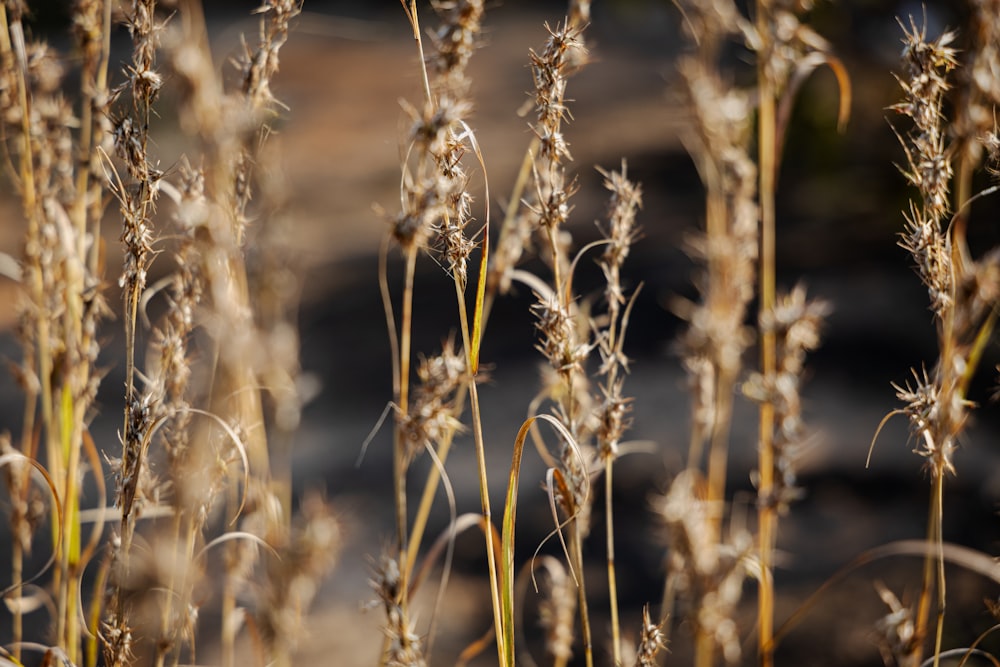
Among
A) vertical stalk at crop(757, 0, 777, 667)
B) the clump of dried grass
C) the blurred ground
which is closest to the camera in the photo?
the clump of dried grass

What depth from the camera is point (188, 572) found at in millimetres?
667

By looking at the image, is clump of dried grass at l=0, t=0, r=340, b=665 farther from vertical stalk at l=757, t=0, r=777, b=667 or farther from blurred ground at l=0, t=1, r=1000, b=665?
vertical stalk at l=757, t=0, r=777, b=667

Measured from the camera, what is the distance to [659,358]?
3758 mm

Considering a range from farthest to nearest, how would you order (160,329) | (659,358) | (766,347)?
1. (659,358)
2. (766,347)
3. (160,329)

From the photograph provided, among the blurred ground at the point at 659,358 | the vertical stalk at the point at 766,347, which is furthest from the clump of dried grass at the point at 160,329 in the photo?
the vertical stalk at the point at 766,347

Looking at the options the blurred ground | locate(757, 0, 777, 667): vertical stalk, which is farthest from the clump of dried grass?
locate(757, 0, 777, 667): vertical stalk

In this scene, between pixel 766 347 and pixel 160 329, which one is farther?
pixel 766 347

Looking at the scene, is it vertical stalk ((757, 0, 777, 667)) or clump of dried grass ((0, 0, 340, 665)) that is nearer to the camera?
clump of dried grass ((0, 0, 340, 665))

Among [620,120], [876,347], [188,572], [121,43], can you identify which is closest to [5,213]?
[121,43]

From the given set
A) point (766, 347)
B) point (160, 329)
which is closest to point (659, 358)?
point (766, 347)

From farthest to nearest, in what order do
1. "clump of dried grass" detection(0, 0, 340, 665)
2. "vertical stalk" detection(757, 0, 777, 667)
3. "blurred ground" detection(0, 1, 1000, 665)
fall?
1. "blurred ground" detection(0, 1, 1000, 665)
2. "vertical stalk" detection(757, 0, 777, 667)
3. "clump of dried grass" detection(0, 0, 340, 665)

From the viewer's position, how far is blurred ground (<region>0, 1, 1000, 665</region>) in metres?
2.28

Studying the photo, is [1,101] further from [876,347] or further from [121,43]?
[121,43]

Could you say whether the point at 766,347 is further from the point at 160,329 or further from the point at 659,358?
the point at 659,358
